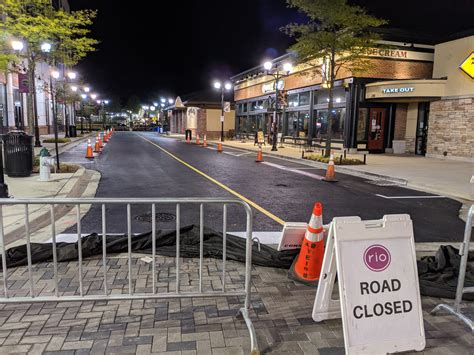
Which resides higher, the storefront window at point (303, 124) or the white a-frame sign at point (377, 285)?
the storefront window at point (303, 124)

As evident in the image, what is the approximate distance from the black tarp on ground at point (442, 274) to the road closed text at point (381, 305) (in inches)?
51.5

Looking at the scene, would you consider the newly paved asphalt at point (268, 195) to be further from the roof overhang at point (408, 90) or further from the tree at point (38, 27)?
the roof overhang at point (408, 90)

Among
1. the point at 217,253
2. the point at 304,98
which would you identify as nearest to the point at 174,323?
the point at 217,253

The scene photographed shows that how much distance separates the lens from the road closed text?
311cm

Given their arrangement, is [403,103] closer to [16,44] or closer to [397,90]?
[397,90]

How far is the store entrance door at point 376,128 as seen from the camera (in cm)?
2389

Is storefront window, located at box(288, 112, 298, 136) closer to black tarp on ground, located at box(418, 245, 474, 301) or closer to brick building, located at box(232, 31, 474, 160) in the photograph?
brick building, located at box(232, 31, 474, 160)

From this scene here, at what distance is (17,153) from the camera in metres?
11.0

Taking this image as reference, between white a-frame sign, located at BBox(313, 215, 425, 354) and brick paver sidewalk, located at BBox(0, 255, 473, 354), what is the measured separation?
30cm

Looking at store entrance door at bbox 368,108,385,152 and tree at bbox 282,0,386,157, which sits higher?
tree at bbox 282,0,386,157

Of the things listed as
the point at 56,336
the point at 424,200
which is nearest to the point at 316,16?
the point at 424,200

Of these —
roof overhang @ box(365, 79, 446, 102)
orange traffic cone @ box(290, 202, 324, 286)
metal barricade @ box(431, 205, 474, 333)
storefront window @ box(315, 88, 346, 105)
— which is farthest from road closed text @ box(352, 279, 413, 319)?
storefront window @ box(315, 88, 346, 105)

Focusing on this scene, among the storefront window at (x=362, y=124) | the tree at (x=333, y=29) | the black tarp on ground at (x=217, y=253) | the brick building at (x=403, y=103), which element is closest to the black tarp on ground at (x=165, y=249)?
the black tarp on ground at (x=217, y=253)

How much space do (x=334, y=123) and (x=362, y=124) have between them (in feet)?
7.16
